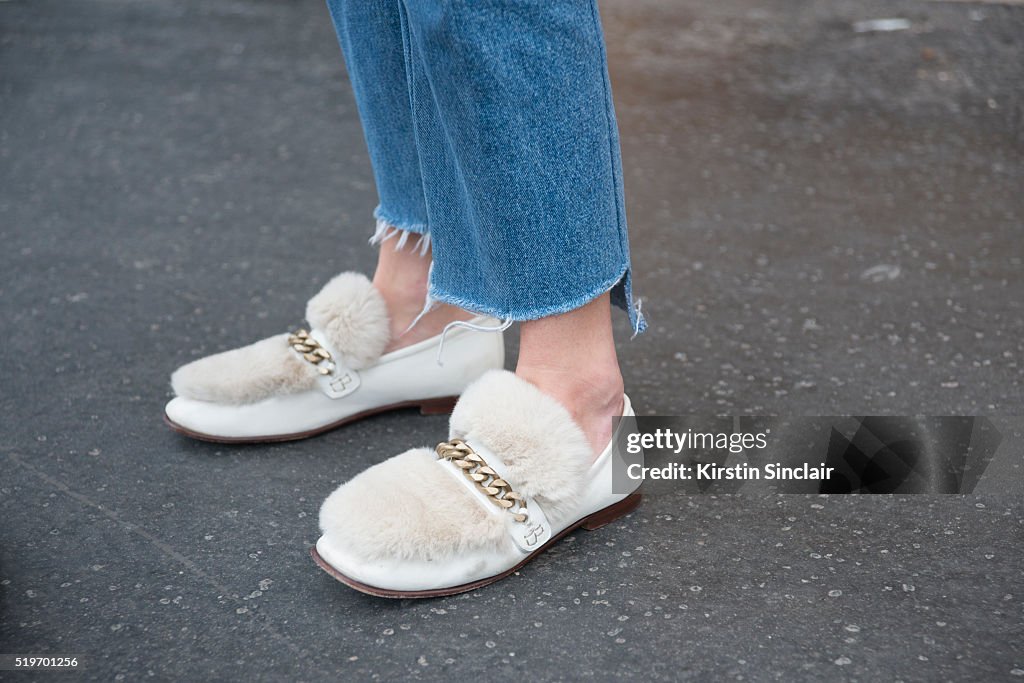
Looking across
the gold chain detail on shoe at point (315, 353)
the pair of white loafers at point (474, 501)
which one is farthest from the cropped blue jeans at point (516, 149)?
the gold chain detail on shoe at point (315, 353)

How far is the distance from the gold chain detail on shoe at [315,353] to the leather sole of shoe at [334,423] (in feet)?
0.29

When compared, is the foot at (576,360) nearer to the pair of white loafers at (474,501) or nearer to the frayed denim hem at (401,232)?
the pair of white loafers at (474,501)

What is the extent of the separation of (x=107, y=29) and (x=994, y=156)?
105 inches

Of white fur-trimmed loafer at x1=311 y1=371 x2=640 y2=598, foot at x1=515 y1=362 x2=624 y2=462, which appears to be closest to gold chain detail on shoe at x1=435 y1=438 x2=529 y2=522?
white fur-trimmed loafer at x1=311 y1=371 x2=640 y2=598

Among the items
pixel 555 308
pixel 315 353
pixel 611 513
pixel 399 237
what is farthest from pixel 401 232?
pixel 611 513

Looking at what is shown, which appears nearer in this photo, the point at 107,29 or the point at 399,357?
the point at 399,357

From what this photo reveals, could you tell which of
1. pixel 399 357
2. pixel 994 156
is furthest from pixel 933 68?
pixel 399 357

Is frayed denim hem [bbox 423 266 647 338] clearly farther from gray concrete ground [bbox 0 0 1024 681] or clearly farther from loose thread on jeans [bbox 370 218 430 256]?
gray concrete ground [bbox 0 0 1024 681]

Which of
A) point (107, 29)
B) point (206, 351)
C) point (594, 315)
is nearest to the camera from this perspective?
point (594, 315)

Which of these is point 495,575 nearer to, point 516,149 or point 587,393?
point 587,393

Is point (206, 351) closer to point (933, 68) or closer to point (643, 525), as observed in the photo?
point (643, 525)

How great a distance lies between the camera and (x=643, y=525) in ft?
3.77

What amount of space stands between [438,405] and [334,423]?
0.14m

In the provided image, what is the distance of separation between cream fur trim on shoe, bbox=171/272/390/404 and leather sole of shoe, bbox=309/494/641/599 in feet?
0.89
